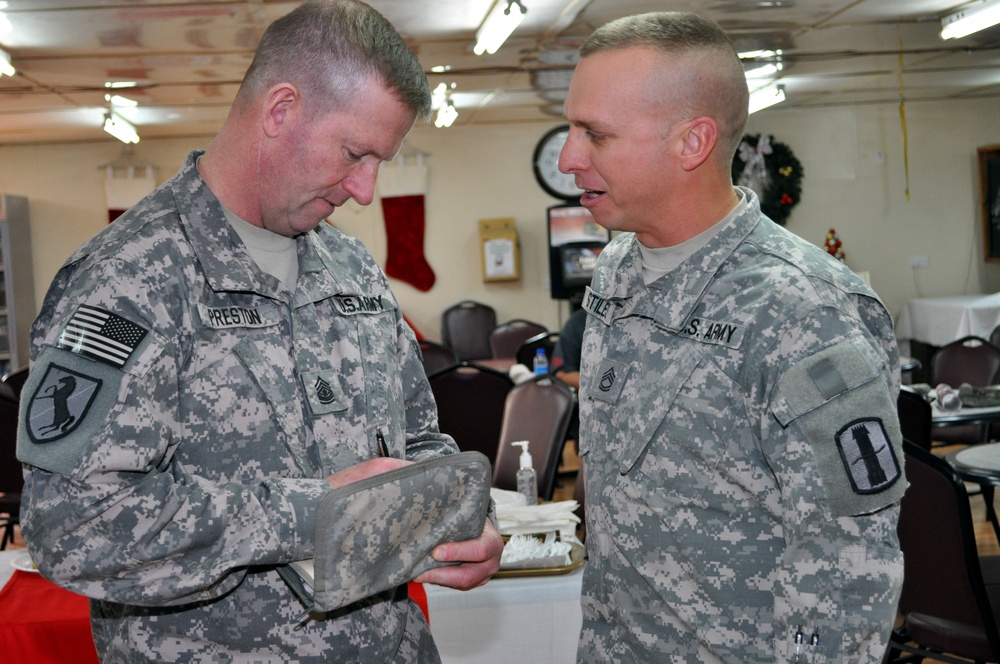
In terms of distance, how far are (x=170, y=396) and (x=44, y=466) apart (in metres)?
0.19

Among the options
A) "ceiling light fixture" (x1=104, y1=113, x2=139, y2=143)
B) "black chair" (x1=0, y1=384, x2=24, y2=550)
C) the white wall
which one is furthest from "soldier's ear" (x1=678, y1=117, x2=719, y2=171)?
the white wall

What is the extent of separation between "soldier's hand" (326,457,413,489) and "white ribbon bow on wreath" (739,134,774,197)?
9.45 meters

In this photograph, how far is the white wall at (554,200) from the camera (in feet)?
32.5

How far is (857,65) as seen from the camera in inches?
312

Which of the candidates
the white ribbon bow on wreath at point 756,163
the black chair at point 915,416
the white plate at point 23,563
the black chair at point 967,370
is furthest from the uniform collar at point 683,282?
the white ribbon bow on wreath at point 756,163

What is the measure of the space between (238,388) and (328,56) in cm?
49

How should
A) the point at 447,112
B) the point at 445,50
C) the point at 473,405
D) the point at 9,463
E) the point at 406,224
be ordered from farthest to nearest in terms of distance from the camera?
the point at 406,224 → the point at 447,112 → the point at 445,50 → the point at 473,405 → the point at 9,463

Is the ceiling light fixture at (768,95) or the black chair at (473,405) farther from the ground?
the ceiling light fixture at (768,95)

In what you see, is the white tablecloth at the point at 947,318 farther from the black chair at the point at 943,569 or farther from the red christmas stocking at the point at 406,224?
the black chair at the point at 943,569

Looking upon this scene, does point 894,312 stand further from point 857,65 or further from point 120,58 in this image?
point 120,58

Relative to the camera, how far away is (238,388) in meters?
1.36

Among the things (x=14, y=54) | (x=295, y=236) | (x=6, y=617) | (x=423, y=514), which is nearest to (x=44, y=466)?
(x=423, y=514)

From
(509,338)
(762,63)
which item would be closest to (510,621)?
(762,63)

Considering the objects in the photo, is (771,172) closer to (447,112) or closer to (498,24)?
(447,112)
